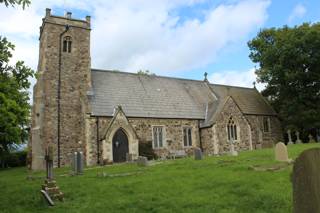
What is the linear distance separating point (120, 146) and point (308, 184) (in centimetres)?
2237

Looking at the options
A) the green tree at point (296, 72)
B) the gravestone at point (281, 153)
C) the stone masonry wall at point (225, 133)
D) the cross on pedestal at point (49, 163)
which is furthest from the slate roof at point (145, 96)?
the gravestone at point (281, 153)

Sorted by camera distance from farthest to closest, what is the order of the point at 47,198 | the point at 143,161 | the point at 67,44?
the point at 67,44 < the point at 143,161 < the point at 47,198

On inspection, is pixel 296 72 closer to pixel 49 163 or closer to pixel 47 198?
pixel 49 163

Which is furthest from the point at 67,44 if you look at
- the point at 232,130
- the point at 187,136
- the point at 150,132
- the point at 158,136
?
the point at 232,130

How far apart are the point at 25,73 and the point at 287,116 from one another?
29607 millimetres

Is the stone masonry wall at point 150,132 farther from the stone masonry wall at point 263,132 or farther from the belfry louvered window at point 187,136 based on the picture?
the stone masonry wall at point 263,132

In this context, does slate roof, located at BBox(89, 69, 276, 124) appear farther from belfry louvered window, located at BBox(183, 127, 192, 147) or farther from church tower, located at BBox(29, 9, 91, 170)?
church tower, located at BBox(29, 9, 91, 170)

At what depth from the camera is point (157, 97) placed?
29.7 meters

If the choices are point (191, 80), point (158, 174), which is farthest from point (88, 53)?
point (158, 174)

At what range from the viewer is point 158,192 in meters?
10.1

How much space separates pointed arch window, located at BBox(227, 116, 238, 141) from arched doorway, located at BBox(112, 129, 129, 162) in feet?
31.2

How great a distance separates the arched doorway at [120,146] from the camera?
81.3ft

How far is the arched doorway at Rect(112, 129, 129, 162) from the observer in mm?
24766

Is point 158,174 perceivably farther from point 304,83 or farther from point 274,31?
point 274,31
